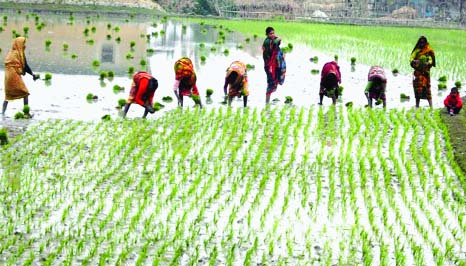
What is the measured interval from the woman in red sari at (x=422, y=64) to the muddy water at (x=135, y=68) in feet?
2.58

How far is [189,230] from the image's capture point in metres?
6.98

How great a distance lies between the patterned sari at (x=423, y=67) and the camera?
543 inches

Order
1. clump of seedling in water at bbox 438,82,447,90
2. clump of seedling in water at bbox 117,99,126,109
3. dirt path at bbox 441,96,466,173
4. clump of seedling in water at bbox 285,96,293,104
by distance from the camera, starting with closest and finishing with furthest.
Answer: dirt path at bbox 441,96,466,173
clump of seedling in water at bbox 117,99,126,109
clump of seedling in water at bbox 285,96,293,104
clump of seedling in water at bbox 438,82,447,90

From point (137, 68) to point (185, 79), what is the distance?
6709 millimetres

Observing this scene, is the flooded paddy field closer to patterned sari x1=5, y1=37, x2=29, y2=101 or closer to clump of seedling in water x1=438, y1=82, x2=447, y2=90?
A: patterned sari x1=5, y1=37, x2=29, y2=101

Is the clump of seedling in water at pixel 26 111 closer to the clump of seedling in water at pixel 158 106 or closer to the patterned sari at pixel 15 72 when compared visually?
the patterned sari at pixel 15 72

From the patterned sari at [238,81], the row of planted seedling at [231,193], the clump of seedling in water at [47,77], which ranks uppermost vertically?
the patterned sari at [238,81]

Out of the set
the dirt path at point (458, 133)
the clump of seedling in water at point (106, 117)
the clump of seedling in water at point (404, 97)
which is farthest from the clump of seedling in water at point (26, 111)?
the clump of seedling in water at point (404, 97)

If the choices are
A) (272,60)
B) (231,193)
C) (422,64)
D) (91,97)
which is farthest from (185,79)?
(231,193)

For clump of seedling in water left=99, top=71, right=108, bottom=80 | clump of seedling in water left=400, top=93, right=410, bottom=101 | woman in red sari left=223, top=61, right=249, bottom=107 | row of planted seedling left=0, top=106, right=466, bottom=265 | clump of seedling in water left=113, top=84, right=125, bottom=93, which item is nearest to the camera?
row of planted seedling left=0, top=106, right=466, bottom=265

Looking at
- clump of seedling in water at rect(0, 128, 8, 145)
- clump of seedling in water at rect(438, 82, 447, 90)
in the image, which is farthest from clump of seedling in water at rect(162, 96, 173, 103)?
clump of seedling in water at rect(438, 82, 447, 90)

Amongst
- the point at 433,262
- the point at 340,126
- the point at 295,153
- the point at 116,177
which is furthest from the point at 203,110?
the point at 433,262

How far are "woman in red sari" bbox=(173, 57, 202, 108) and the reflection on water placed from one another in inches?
23.2

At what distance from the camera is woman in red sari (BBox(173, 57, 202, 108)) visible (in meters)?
12.8
